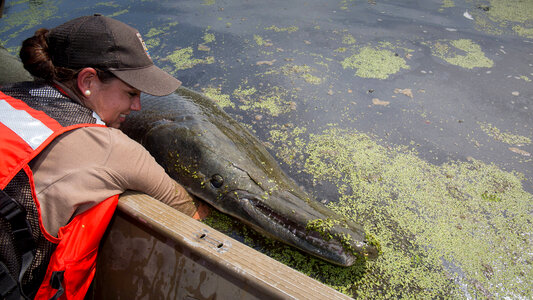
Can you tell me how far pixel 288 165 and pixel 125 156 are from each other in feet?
6.04

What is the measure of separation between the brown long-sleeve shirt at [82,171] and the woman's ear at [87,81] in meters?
0.27

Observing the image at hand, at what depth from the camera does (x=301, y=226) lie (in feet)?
7.15

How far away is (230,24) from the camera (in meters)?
6.20

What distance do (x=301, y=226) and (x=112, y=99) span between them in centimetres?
147

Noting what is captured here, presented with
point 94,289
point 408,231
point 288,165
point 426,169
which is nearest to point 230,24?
point 288,165

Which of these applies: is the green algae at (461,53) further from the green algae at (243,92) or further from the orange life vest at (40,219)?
the orange life vest at (40,219)

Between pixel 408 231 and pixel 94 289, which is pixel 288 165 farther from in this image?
pixel 94 289

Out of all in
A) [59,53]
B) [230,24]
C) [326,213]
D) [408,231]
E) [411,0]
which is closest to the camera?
[59,53]

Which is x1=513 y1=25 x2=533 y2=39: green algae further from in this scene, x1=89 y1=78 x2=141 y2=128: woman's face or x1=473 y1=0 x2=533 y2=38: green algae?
x1=89 y1=78 x2=141 y2=128: woman's face

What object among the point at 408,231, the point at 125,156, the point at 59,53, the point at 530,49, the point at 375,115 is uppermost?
the point at 59,53

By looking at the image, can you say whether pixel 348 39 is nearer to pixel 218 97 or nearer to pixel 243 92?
pixel 243 92

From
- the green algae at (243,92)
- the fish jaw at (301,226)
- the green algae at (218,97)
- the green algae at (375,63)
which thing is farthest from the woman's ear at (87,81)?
the green algae at (375,63)

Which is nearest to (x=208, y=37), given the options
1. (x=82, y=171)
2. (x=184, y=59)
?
(x=184, y=59)

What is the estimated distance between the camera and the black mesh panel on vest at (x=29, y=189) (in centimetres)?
114
